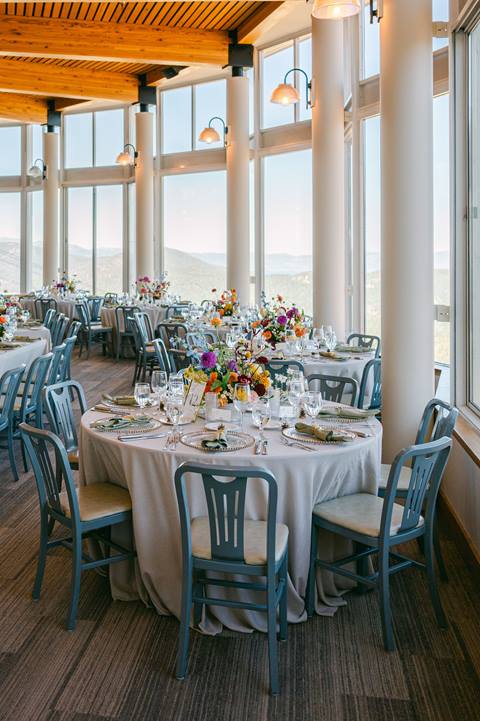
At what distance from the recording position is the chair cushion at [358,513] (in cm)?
289

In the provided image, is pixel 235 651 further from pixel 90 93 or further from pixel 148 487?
pixel 90 93

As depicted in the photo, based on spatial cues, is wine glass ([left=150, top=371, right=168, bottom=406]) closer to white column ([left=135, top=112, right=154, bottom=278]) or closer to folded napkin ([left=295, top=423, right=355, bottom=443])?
folded napkin ([left=295, top=423, right=355, bottom=443])

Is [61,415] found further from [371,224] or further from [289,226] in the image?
[289,226]

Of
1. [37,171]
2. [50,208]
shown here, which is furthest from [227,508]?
[50,208]

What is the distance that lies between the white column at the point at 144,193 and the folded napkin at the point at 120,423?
429 inches

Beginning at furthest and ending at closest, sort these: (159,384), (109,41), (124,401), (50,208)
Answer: (50,208), (109,41), (124,401), (159,384)

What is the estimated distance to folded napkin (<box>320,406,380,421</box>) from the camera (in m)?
3.62

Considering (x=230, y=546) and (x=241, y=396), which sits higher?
(x=241, y=396)

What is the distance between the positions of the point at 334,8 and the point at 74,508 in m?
3.69

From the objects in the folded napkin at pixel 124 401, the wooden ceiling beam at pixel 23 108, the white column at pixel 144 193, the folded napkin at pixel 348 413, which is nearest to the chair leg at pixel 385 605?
the folded napkin at pixel 348 413

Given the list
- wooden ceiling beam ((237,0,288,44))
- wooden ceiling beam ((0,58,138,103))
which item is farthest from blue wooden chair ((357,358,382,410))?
wooden ceiling beam ((0,58,138,103))

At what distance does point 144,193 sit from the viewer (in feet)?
46.1

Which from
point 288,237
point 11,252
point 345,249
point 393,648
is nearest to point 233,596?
point 393,648

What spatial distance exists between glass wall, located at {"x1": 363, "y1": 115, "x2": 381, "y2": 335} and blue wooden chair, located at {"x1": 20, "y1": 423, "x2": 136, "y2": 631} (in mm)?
5557
